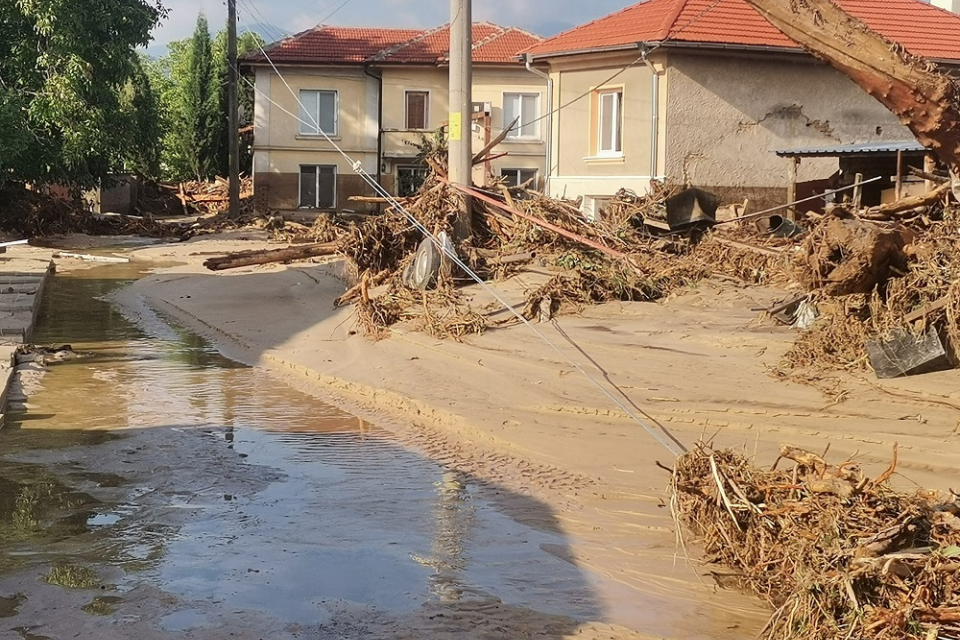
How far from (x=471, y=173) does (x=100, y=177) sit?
2089 centimetres

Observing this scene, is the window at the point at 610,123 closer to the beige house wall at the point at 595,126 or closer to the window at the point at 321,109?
the beige house wall at the point at 595,126

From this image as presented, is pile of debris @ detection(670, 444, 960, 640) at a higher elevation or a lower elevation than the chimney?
lower

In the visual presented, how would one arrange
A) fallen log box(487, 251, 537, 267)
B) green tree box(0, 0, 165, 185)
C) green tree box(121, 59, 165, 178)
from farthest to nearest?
green tree box(121, 59, 165, 178) → green tree box(0, 0, 165, 185) → fallen log box(487, 251, 537, 267)

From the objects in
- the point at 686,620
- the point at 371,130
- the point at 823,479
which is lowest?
the point at 686,620

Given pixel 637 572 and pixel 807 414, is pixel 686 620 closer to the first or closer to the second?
pixel 637 572

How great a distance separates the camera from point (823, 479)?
5.26 m

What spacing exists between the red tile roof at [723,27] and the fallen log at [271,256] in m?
6.07

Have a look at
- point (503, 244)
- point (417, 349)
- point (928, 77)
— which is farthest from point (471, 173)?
point (928, 77)

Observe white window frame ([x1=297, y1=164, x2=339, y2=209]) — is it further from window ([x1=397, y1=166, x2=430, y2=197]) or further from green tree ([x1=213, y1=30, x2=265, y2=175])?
green tree ([x1=213, y1=30, x2=265, y2=175])

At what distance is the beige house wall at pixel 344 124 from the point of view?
37.3 m

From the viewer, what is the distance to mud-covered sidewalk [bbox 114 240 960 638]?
622 centimetres

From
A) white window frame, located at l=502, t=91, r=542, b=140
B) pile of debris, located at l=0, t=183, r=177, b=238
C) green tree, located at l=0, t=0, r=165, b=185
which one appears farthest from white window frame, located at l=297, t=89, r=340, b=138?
green tree, located at l=0, t=0, r=165, b=185

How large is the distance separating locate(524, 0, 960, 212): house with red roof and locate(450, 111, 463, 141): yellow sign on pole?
6184 millimetres

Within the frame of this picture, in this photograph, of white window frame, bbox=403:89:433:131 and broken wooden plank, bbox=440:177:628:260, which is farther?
white window frame, bbox=403:89:433:131
